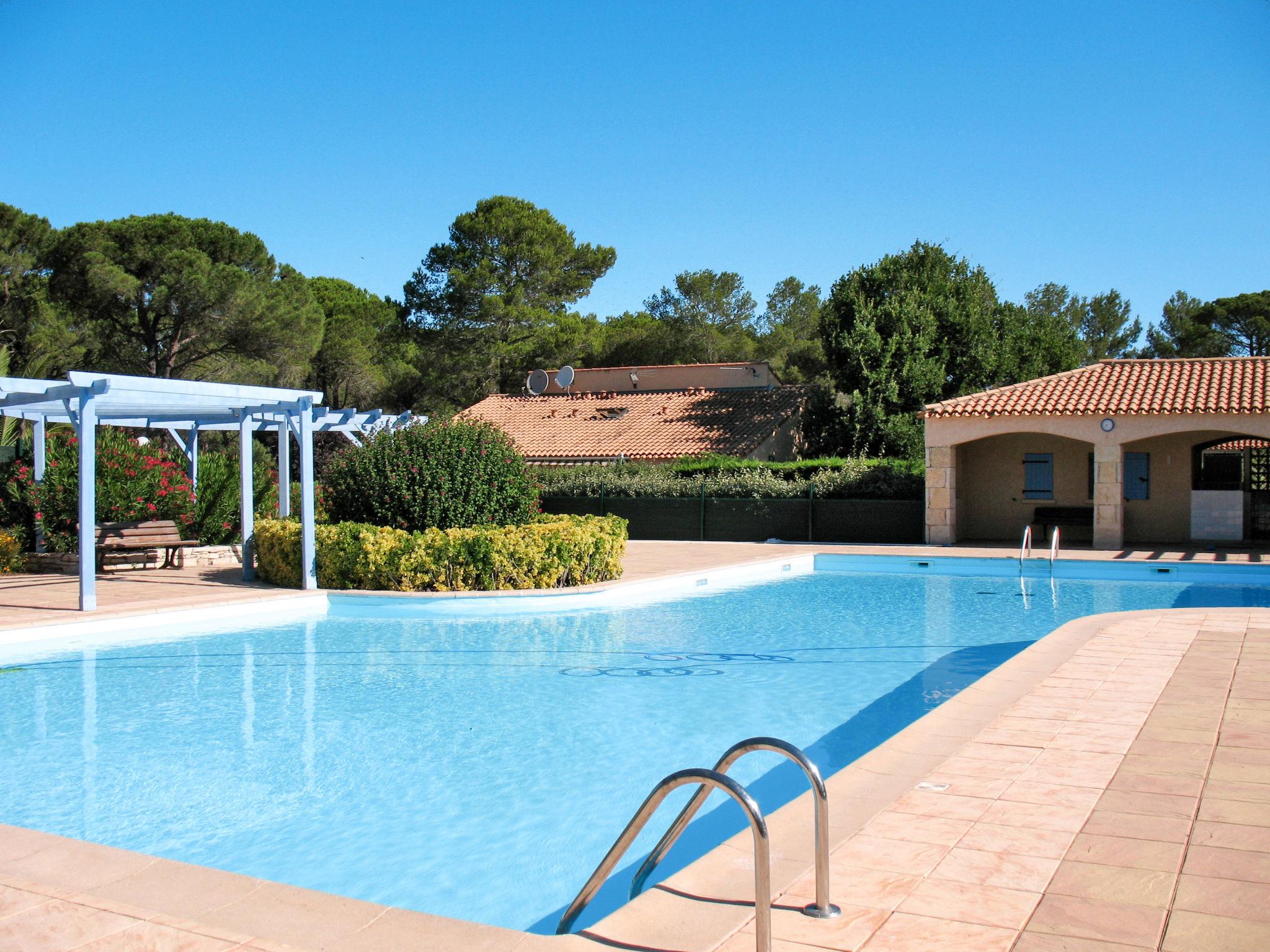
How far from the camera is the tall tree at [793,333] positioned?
5162cm

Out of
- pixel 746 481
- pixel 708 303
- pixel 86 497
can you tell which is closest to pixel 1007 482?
pixel 746 481

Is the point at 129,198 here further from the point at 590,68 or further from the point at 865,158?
the point at 865,158

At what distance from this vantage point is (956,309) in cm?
3161

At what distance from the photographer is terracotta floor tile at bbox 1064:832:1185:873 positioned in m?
4.18

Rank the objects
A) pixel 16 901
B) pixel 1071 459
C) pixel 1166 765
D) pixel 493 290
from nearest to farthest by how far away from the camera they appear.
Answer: pixel 16 901 → pixel 1166 765 → pixel 1071 459 → pixel 493 290

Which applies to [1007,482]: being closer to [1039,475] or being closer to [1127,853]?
[1039,475]

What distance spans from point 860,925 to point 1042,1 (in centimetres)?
1464

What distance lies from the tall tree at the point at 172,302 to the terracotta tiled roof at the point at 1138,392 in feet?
73.7

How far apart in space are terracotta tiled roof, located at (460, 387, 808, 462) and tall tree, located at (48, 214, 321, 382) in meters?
7.10

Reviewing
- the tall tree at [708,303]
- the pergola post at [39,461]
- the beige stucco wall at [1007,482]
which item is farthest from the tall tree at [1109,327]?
the pergola post at [39,461]

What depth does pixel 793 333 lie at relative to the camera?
61.9m

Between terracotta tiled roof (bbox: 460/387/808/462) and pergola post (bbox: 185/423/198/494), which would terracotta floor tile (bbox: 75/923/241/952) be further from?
terracotta tiled roof (bbox: 460/387/808/462)

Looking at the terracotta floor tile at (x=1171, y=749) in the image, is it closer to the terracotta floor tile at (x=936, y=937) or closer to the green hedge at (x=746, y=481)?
the terracotta floor tile at (x=936, y=937)

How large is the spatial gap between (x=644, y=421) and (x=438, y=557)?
19.6m
